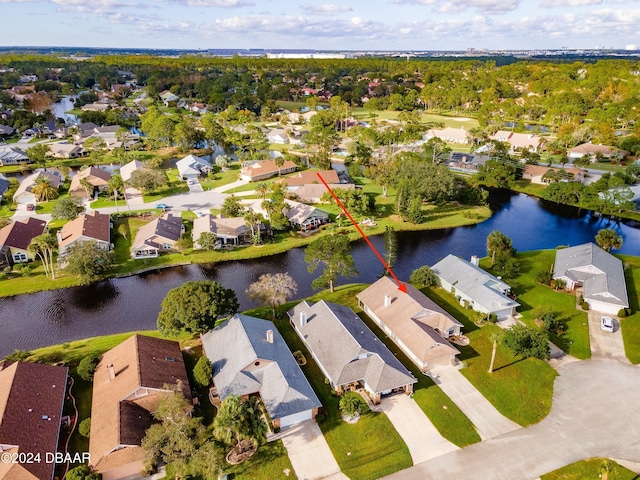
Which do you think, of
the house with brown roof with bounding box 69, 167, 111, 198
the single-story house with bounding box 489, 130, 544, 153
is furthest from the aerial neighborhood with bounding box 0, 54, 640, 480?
the single-story house with bounding box 489, 130, 544, 153

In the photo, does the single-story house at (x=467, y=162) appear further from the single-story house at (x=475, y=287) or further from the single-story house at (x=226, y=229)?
the single-story house at (x=226, y=229)

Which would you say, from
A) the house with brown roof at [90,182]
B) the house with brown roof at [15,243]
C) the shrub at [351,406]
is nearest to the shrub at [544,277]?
the shrub at [351,406]

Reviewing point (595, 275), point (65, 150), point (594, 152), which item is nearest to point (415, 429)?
point (595, 275)

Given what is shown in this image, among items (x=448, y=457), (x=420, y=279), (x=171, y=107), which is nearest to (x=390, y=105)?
(x=171, y=107)

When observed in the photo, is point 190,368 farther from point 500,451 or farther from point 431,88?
point 431,88

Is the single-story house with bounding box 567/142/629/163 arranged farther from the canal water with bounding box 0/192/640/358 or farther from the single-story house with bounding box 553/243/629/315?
the single-story house with bounding box 553/243/629/315

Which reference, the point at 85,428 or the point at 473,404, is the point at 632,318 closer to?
the point at 473,404

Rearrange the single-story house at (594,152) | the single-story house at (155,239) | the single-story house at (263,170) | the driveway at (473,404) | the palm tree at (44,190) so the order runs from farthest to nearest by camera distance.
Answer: the single-story house at (594,152), the single-story house at (263,170), the palm tree at (44,190), the single-story house at (155,239), the driveway at (473,404)
